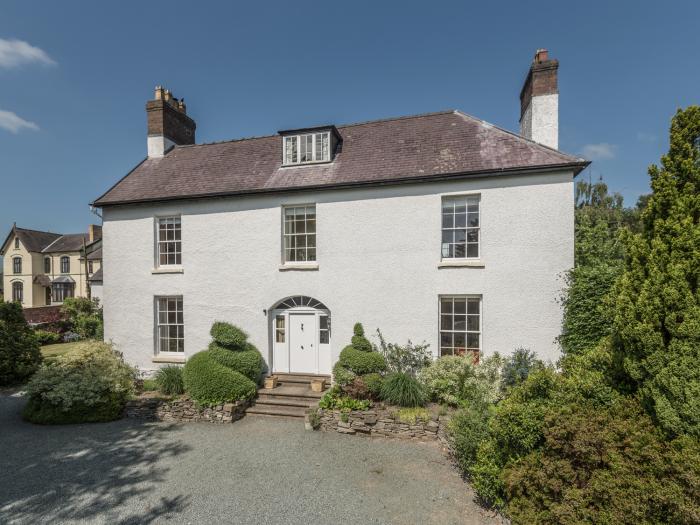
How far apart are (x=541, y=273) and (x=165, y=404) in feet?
39.5

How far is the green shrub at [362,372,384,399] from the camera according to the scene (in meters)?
9.55

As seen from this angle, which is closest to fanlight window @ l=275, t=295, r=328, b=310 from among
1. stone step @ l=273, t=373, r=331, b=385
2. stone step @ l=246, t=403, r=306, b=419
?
stone step @ l=273, t=373, r=331, b=385

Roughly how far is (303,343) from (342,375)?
246cm

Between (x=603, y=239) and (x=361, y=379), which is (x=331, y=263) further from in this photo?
(x=603, y=239)

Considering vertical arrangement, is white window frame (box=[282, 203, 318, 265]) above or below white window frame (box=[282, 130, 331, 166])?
below

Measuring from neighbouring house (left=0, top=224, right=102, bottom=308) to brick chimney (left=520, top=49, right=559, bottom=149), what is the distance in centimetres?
4781

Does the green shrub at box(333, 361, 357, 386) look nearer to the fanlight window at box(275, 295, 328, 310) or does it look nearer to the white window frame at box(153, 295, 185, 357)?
the fanlight window at box(275, 295, 328, 310)

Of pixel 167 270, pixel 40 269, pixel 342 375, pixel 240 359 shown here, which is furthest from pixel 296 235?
pixel 40 269

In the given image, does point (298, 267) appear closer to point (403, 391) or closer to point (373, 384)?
point (373, 384)

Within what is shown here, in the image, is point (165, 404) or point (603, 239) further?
point (603, 239)

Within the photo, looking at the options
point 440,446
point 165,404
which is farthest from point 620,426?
point 165,404

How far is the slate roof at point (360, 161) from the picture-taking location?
10398 mm

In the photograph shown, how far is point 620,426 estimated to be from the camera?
4.80 m

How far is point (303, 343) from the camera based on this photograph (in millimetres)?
11852
